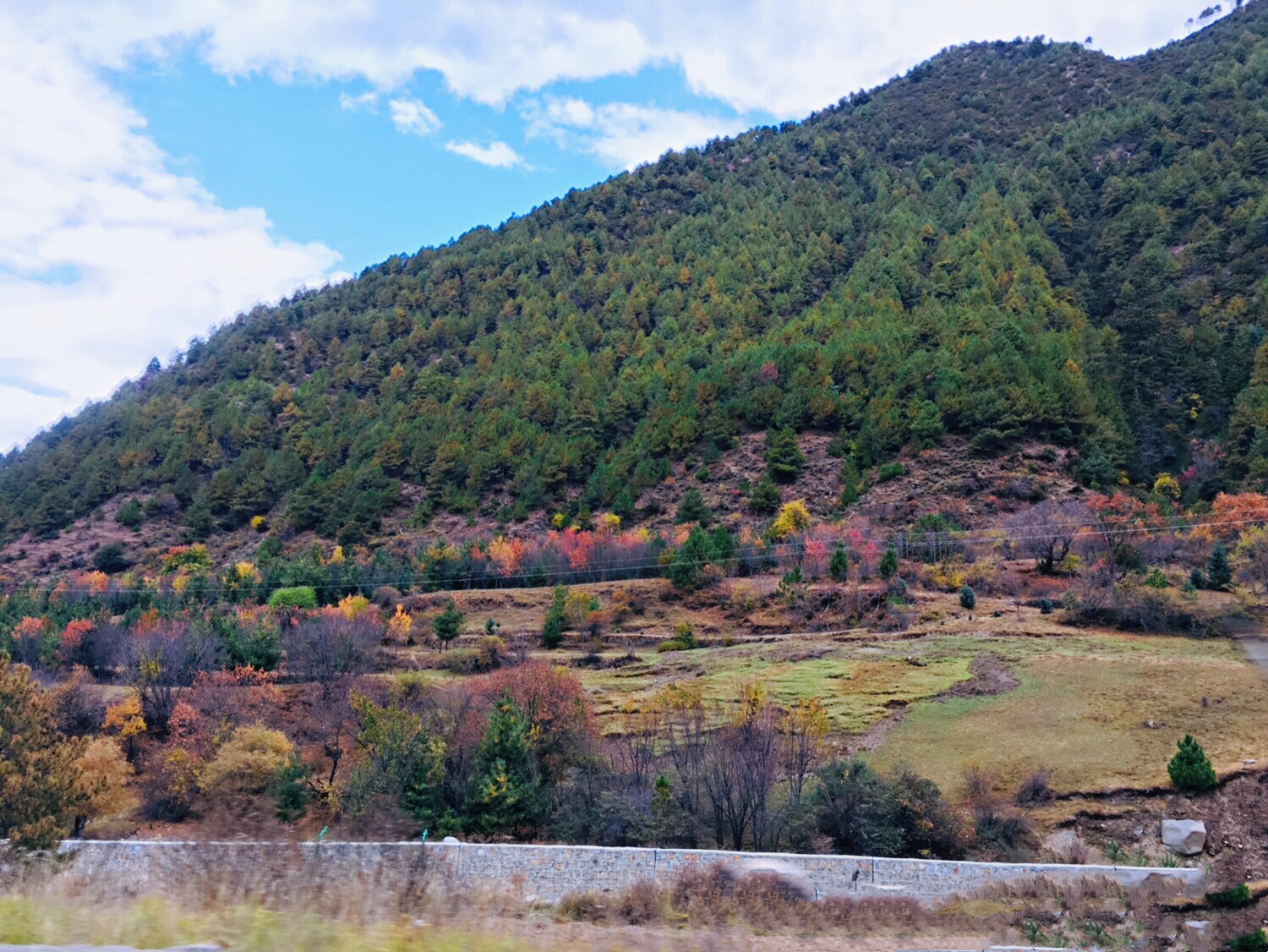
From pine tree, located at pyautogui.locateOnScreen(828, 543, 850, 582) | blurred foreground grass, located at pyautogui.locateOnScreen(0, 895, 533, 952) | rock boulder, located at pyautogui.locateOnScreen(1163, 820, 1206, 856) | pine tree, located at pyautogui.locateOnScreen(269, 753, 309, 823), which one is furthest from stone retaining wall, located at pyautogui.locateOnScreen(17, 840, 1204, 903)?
pine tree, located at pyautogui.locateOnScreen(828, 543, 850, 582)

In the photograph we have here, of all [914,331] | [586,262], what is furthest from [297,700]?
[586,262]

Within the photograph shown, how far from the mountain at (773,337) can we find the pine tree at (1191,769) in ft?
136

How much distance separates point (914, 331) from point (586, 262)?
53510mm

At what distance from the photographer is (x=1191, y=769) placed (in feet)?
75.8

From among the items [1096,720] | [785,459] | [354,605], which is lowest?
[1096,720]

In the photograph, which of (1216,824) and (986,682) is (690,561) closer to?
(986,682)

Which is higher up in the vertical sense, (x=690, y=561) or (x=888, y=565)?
(x=690, y=561)

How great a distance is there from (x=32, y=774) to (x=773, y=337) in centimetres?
8146

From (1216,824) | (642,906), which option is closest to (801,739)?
(1216,824)

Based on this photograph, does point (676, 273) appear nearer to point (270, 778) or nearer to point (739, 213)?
point (739, 213)

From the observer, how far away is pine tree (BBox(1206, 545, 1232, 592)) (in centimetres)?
4000

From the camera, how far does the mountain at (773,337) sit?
72812 millimetres

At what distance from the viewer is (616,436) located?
88125 millimetres

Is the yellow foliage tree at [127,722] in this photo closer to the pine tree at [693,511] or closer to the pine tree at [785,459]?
the pine tree at [693,511]
